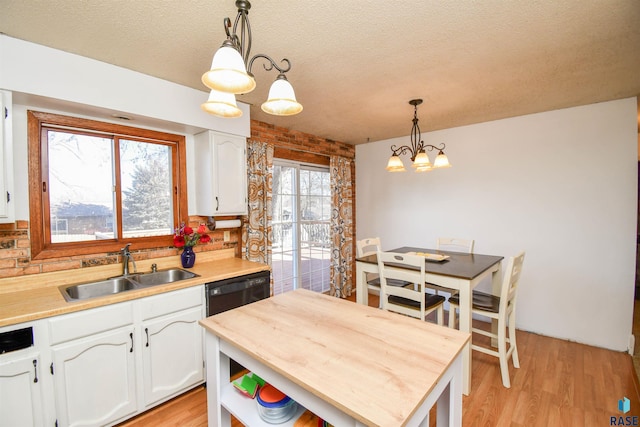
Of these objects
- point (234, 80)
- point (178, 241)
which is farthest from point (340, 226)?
point (234, 80)

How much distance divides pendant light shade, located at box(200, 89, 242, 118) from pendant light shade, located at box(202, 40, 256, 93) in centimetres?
19

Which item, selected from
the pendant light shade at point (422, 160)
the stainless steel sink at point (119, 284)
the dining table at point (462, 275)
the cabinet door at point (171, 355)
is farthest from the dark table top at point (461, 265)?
the stainless steel sink at point (119, 284)

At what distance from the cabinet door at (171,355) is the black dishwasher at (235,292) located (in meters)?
0.13

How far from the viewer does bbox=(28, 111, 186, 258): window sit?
6.37ft

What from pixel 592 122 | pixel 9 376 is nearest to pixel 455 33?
pixel 592 122

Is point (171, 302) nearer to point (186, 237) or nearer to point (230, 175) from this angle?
point (186, 237)

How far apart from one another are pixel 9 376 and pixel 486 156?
14.3ft

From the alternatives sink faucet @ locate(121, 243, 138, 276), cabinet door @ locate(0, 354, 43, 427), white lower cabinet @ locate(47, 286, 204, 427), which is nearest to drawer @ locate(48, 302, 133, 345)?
white lower cabinet @ locate(47, 286, 204, 427)

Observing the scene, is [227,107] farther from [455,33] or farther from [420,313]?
[420,313]

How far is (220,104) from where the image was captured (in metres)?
1.34

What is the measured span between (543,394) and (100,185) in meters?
3.81

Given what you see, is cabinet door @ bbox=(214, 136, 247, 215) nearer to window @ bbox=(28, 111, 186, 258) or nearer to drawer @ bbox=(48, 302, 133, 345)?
window @ bbox=(28, 111, 186, 258)

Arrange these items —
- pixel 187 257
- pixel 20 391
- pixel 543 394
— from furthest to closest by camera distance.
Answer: pixel 187 257, pixel 543 394, pixel 20 391

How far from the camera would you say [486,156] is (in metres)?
3.33
